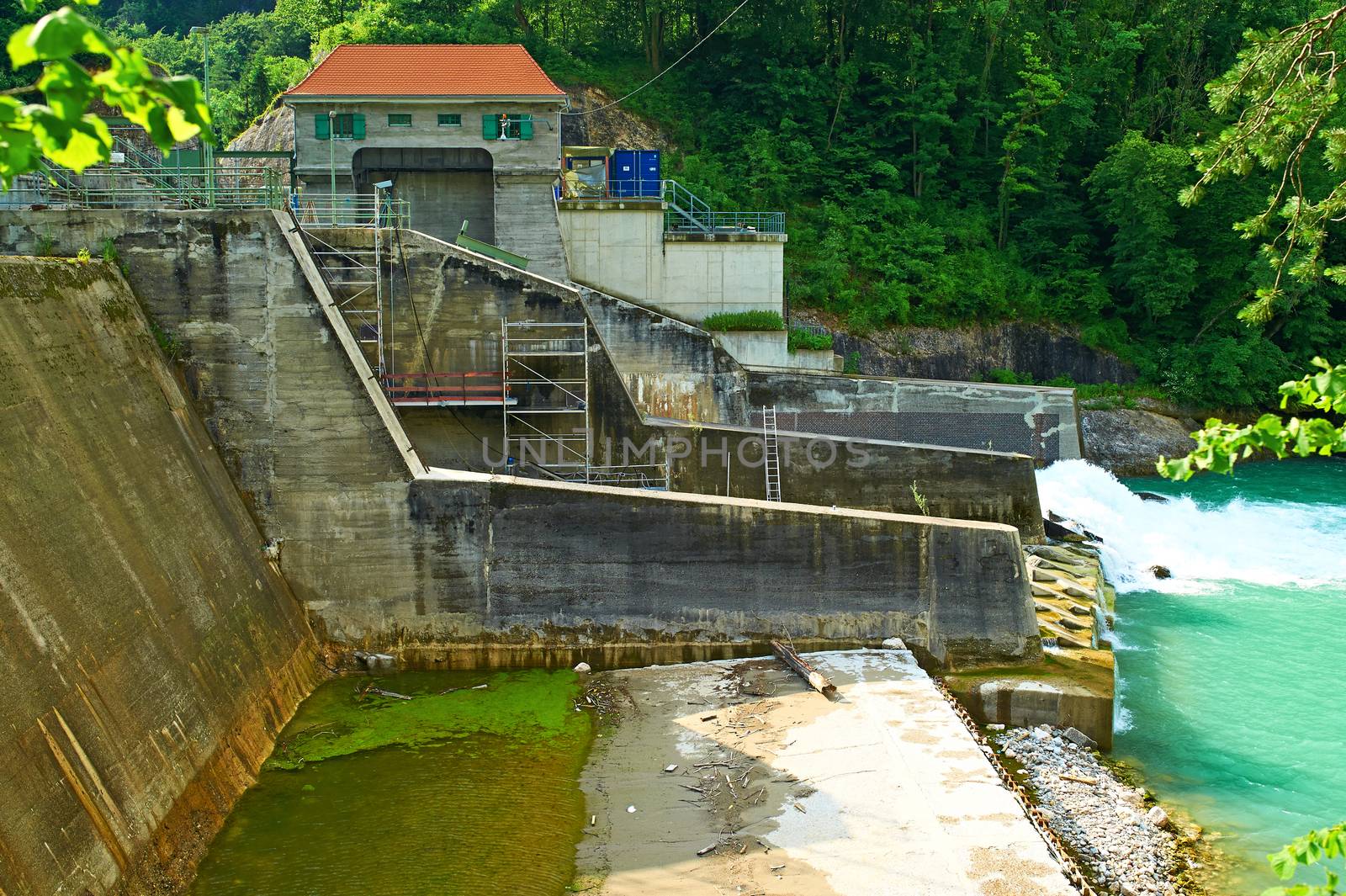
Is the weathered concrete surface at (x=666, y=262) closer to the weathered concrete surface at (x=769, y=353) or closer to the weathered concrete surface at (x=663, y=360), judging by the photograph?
the weathered concrete surface at (x=769, y=353)

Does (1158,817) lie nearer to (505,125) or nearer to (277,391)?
(277,391)

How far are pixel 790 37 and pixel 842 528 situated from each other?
2854cm

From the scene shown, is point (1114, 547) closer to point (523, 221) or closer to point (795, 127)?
point (523, 221)

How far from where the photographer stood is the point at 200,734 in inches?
513

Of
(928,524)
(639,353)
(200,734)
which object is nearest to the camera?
(200,734)

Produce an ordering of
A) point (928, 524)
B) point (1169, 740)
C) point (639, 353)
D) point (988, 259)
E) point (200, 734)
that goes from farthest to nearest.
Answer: point (988, 259), point (639, 353), point (928, 524), point (1169, 740), point (200, 734)

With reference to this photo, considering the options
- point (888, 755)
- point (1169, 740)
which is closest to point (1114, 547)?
point (1169, 740)

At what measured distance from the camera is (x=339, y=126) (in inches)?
1049

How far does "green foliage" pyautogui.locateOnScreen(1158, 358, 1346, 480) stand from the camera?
4.48m

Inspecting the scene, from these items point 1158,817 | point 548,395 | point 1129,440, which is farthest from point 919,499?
point 1129,440

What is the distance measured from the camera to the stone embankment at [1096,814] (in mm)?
12227

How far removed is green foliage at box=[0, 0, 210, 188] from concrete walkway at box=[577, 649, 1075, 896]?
9343 mm

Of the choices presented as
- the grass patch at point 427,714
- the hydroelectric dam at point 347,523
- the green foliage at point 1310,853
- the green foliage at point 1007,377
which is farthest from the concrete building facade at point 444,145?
the green foliage at point 1310,853

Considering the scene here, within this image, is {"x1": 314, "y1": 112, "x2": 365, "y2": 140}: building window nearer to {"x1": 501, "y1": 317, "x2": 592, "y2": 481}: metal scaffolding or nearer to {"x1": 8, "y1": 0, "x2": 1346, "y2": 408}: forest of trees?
{"x1": 501, "y1": 317, "x2": 592, "y2": 481}: metal scaffolding
